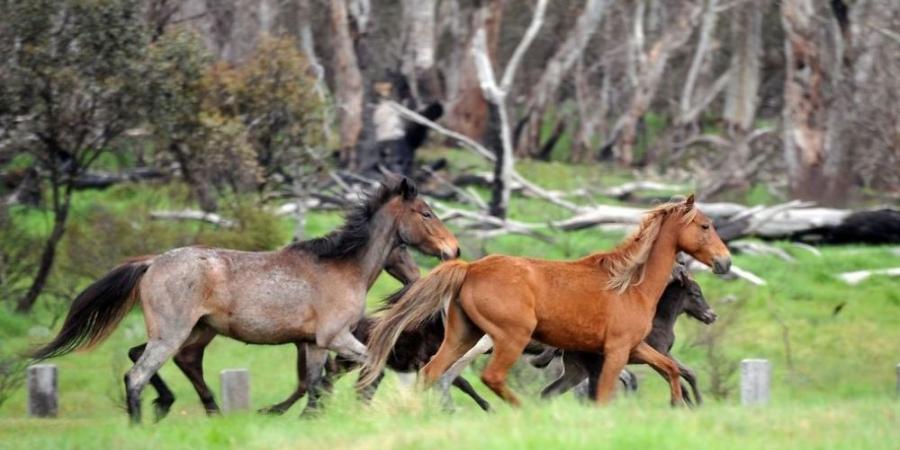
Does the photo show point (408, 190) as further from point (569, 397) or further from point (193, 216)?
point (193, 216)

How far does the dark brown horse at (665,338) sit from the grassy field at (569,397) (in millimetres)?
374

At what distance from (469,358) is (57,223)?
9.40 meters

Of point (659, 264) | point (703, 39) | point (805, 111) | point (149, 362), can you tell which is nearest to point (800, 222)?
point (805, 111)

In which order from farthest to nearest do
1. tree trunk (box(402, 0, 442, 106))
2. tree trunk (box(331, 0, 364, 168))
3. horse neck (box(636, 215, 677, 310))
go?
tree trunk (box(331, 0, 364, 168))
tree trunk (box(402, 0, 442, 106))
horse neck (box(636, 215, 677, 310))

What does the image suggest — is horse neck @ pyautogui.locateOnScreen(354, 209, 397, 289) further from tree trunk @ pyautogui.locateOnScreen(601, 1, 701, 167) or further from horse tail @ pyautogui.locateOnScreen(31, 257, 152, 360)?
tree trunk @ pyautogui.locateOnScreen(601, 1, 701, 167)

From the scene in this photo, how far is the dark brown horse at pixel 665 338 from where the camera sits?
11.7m

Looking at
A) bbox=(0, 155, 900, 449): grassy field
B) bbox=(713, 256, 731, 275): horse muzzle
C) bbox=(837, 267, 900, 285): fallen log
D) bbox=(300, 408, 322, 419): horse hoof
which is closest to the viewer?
bbox=(0, 155, 900, 449): grassy field

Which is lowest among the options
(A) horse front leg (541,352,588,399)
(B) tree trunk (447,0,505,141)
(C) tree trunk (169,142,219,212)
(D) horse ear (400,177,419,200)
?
(B) tree trunk (447,0,505,141)

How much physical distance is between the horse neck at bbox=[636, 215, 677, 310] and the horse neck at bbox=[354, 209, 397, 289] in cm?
228

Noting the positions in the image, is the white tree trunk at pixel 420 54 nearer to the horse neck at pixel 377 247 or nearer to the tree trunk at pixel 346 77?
the tree trunk at pixel 346 77

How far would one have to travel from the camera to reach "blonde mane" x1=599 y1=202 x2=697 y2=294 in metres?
11.3

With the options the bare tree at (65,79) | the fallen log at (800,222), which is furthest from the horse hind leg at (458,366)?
the fallen log at (800,222)

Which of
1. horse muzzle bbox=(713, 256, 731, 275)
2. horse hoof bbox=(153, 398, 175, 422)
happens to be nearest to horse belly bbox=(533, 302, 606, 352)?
horse muzzle bbox=(713, 256, 731, 275)

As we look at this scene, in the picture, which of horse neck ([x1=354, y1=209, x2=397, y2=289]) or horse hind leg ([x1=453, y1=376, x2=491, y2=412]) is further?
horse neck ([x1=354, y1=209, x2=397, y2=289])
